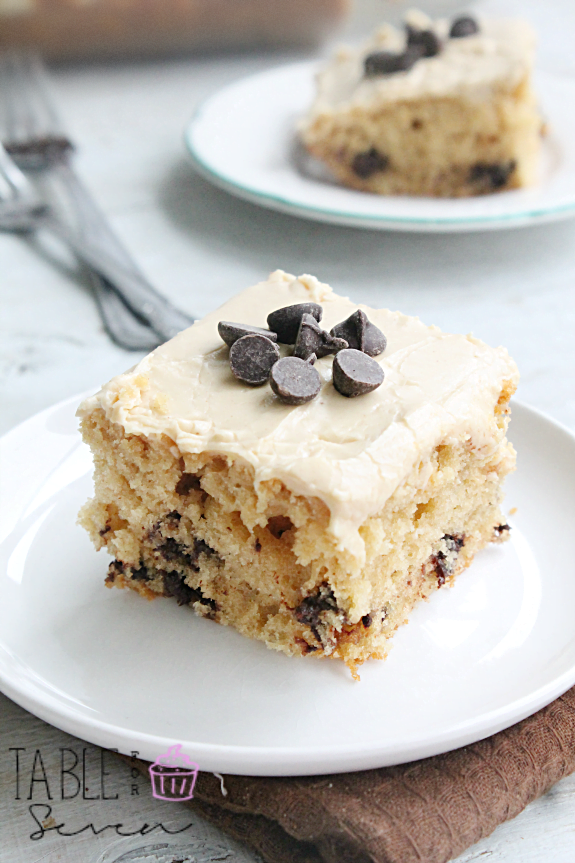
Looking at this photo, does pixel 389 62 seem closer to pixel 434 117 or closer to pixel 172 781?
pixel 434 117

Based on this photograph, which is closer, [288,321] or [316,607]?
[316,607]

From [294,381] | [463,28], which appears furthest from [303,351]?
[463,28]

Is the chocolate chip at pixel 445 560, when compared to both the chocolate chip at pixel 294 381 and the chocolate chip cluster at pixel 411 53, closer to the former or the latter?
the chocolate chip at pixel 294 381

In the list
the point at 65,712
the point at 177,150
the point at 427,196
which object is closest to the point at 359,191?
the point at 427,196

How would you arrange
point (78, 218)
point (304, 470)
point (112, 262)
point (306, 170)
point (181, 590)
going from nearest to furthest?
point (304, 470), point (181, 590), point (112, 262), point (78, 218), point (306, 170)

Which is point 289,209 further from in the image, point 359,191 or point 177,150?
point 177,150

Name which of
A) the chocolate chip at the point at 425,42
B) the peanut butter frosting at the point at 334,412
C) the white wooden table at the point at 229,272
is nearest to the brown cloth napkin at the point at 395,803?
the peanut butter frosting at the point at 334,412

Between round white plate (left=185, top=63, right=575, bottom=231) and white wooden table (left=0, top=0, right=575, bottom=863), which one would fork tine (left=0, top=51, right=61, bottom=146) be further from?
round white plate (left=185, top=63, right=575, bottom=231)
